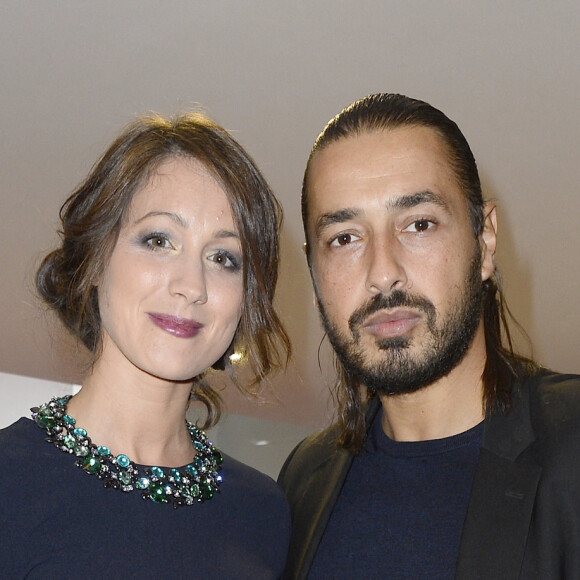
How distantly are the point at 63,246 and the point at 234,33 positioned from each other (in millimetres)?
1654

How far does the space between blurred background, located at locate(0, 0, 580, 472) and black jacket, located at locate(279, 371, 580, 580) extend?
2.89 ft

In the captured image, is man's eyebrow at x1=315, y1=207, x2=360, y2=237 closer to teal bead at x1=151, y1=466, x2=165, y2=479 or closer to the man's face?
the man's face

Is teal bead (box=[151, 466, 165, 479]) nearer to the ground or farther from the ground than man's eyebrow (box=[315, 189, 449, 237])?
nearer to the ground

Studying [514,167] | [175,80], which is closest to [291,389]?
[514,167]

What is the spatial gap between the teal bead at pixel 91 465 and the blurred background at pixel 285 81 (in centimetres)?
37

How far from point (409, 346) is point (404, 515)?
36cm

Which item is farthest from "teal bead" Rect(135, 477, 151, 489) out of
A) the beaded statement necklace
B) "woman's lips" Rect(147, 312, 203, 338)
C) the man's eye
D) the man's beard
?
the man's eye

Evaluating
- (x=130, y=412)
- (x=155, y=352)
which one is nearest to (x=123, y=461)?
(x=130, y=412)

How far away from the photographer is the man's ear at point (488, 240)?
216cm

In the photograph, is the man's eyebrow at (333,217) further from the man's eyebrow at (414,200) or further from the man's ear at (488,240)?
the man's ear at (488,240)

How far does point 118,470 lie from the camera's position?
1.79 metres

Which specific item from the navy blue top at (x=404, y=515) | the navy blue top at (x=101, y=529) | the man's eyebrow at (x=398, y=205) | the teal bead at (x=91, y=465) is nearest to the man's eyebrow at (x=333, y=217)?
the man's eyebrow at (x=398, y=205)

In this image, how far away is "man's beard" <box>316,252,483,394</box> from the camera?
1989 millimetres

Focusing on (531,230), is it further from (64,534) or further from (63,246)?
(64,534)
